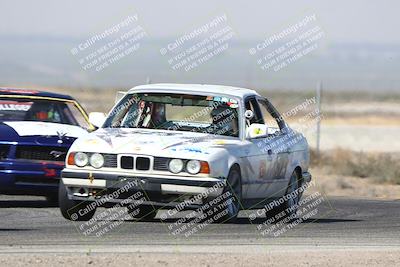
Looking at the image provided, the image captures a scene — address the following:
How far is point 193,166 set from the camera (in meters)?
12.4

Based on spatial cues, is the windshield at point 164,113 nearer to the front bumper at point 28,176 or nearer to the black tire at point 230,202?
the black tire at point 230,202

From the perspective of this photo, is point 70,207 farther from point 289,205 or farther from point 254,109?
point 289,205

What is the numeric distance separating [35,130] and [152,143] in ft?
9.48

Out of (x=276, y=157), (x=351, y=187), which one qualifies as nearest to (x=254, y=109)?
(x=276, y=157)

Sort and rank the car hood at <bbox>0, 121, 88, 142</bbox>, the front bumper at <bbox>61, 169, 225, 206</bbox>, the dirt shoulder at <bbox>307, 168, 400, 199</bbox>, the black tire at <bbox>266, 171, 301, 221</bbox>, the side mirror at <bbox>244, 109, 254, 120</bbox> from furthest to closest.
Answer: the dirt shoulder at <bbox>307, 168, 400, 199</bbox> → the car hood at <bbox>0, 121, 88, 142</bbox> → the black tire at <bbox>266, 171, 301, 221</bbox> → the side mirror at <bbox>244, 109, 254, 120</bbox> → the front bumper at <bbox>61, 169, 225, 206</bbox>

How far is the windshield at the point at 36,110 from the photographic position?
623 inches

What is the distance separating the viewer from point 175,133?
13.3m

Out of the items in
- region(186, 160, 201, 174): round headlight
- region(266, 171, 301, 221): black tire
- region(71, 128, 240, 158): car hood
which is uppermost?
region(71, 128, 240, 158): car hood

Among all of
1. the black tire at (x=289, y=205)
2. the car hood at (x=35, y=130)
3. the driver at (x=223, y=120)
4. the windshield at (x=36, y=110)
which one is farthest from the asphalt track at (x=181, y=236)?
the windshield at (x=36, y=110)

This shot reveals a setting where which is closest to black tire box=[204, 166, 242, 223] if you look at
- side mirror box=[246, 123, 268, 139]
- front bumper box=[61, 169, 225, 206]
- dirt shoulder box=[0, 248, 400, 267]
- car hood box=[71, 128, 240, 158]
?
front bumper box=[61, 169, 225, 206]

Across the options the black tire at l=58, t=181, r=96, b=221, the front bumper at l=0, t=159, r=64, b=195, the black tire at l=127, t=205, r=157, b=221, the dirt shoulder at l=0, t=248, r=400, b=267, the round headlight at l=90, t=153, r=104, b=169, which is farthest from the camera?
the front bumper at l=0, t=159, r=64, b=195

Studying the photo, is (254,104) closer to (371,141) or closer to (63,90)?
(371,141)

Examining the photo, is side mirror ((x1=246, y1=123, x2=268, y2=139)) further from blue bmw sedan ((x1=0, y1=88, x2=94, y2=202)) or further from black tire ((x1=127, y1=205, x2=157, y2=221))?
blue bmw sedan ((x1=0, y1=88, x2=94, y2=202))

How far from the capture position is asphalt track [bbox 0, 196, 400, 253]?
10.8 m
